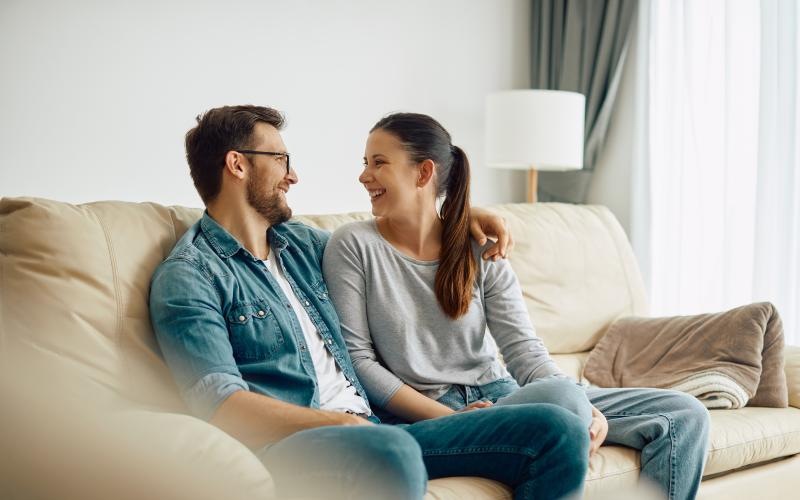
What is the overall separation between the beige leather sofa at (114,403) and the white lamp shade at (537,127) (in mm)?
1390

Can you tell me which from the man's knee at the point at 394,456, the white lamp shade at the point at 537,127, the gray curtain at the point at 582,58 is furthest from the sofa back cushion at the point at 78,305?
the gray curtain at the point at 582,58

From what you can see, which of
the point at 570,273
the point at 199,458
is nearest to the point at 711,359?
the point at 570,273

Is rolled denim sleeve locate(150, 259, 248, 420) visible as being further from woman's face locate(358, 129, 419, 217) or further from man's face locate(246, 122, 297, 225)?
woman's face locate(358, 129, 419, 217)

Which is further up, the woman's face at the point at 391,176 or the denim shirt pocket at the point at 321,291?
the woman's face at the point at 391,176

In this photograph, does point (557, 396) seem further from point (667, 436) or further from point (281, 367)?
point (281, 367)

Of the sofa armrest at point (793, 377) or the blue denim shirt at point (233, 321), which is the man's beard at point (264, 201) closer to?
the blue denim shirt at point (233, 321)

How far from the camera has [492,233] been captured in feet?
6.98

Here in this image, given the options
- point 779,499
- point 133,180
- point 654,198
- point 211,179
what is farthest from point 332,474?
point 654,198

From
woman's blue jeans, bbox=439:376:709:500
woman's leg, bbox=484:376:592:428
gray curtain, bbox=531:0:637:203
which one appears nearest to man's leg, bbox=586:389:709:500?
woman's blue jeans, bbox=439:376:709:500

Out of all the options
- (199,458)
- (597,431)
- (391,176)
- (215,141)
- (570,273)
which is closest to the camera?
(199,458)

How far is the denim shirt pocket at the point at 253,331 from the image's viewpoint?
1.76m

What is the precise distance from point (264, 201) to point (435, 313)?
1.54ft

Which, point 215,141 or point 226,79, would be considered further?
point 226,79

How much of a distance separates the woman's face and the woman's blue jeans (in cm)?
45
